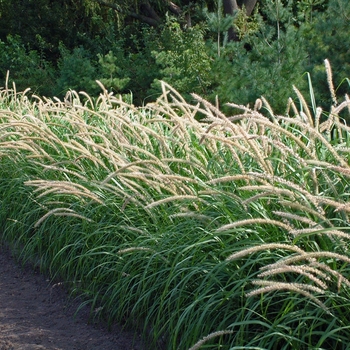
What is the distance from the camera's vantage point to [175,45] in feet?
43.6

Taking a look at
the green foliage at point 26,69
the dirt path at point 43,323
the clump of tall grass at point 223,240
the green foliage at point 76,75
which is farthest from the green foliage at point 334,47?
the green foliage at point 26,69

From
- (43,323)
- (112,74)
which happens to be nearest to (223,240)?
(43,323)

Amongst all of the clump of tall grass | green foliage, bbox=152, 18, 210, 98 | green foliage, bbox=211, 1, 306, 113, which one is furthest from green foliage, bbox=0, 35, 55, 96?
the clump of tall grass

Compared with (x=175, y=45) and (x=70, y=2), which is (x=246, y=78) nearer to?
(x=175, y=45)

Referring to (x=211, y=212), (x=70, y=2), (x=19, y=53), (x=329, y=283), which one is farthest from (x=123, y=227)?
(x=70, y=2)

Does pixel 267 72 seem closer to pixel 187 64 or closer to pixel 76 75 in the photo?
pixel 187 64

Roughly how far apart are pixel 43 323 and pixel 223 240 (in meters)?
1.46

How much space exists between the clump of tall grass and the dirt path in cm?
12

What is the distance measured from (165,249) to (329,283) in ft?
3.79

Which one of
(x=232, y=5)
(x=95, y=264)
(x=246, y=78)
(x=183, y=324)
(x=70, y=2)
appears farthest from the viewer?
(x=70, y=2)

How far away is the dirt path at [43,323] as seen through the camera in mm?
3916

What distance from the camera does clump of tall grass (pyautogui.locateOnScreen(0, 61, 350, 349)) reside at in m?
Answer: 2.92

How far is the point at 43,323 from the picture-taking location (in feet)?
14.1

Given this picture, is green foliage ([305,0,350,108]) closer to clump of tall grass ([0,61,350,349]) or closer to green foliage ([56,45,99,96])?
clump of tall grass ([0,61,350,349])
